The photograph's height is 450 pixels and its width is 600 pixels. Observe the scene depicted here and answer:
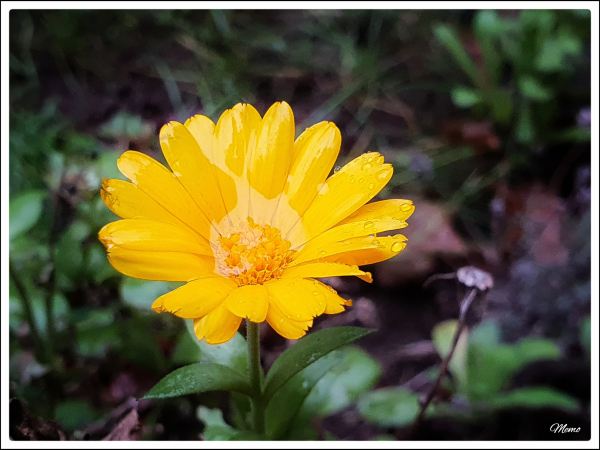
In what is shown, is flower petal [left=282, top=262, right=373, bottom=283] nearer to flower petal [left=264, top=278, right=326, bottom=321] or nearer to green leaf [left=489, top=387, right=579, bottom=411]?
flower petal [left=264, top=278, right=326, bottom=321]

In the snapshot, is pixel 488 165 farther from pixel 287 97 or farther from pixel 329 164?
pixel 329 164

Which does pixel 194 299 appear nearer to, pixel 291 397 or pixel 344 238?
pixel 344 238

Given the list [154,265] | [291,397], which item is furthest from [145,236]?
[291,397]

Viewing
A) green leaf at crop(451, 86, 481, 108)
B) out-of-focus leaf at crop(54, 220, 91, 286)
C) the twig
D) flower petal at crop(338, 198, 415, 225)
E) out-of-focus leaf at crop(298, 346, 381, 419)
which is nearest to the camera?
flower petal at crop(338, 198, 415, 225)

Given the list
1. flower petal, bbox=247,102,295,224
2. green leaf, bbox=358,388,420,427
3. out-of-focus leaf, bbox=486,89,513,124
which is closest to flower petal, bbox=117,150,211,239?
flower petal, bbox=247,102,295,224

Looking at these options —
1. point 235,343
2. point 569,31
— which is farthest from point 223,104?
point 569,31
